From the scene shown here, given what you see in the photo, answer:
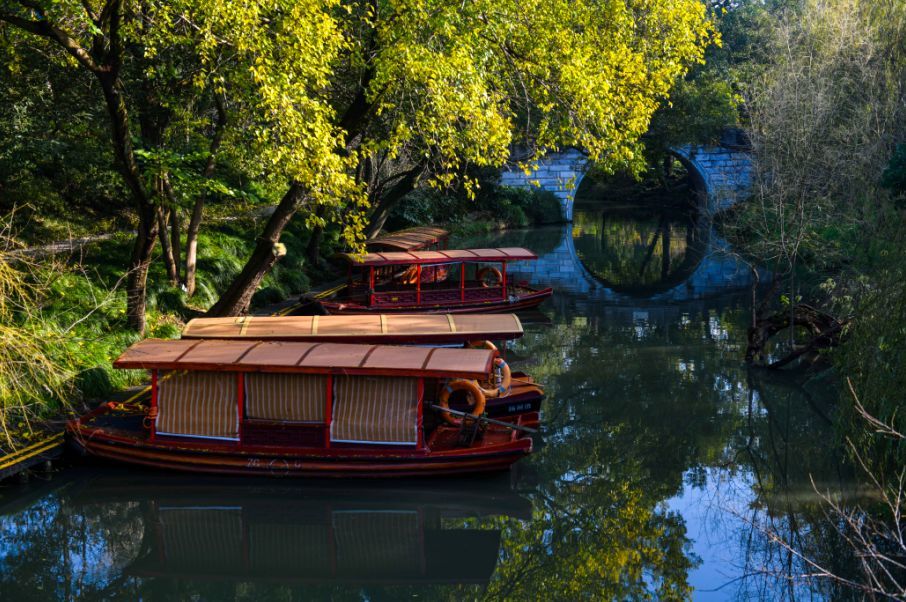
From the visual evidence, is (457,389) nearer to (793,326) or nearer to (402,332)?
(402,332)

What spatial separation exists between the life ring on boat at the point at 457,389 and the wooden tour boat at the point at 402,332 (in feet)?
2.68

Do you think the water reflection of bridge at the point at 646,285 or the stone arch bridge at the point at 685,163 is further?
the stone arch bridge at the point at 685,163

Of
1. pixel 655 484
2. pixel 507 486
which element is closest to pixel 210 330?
pixel 507 486

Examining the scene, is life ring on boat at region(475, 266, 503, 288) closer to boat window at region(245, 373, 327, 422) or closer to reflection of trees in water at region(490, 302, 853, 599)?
reflection of trees in water at region(490, 302, 853, 599)

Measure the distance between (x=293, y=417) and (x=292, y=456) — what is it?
0.65 m

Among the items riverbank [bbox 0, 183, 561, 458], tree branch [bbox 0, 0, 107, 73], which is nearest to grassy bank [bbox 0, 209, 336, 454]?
riverbank [bbox 0, 183, 561, 458]

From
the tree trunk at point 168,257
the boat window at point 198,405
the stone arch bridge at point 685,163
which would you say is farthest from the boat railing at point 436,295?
the stone arch bridge at point 685,163

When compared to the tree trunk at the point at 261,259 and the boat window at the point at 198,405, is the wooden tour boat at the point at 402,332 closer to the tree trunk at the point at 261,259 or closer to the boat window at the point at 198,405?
the boat window at the point at 198,405

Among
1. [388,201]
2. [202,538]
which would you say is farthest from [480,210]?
[202,538]

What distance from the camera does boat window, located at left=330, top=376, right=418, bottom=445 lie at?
45.1ft

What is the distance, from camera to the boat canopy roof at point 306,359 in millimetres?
13375

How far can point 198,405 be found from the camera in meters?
14.0

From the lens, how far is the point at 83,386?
1552 cm

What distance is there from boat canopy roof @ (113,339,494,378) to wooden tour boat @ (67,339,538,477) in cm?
2
